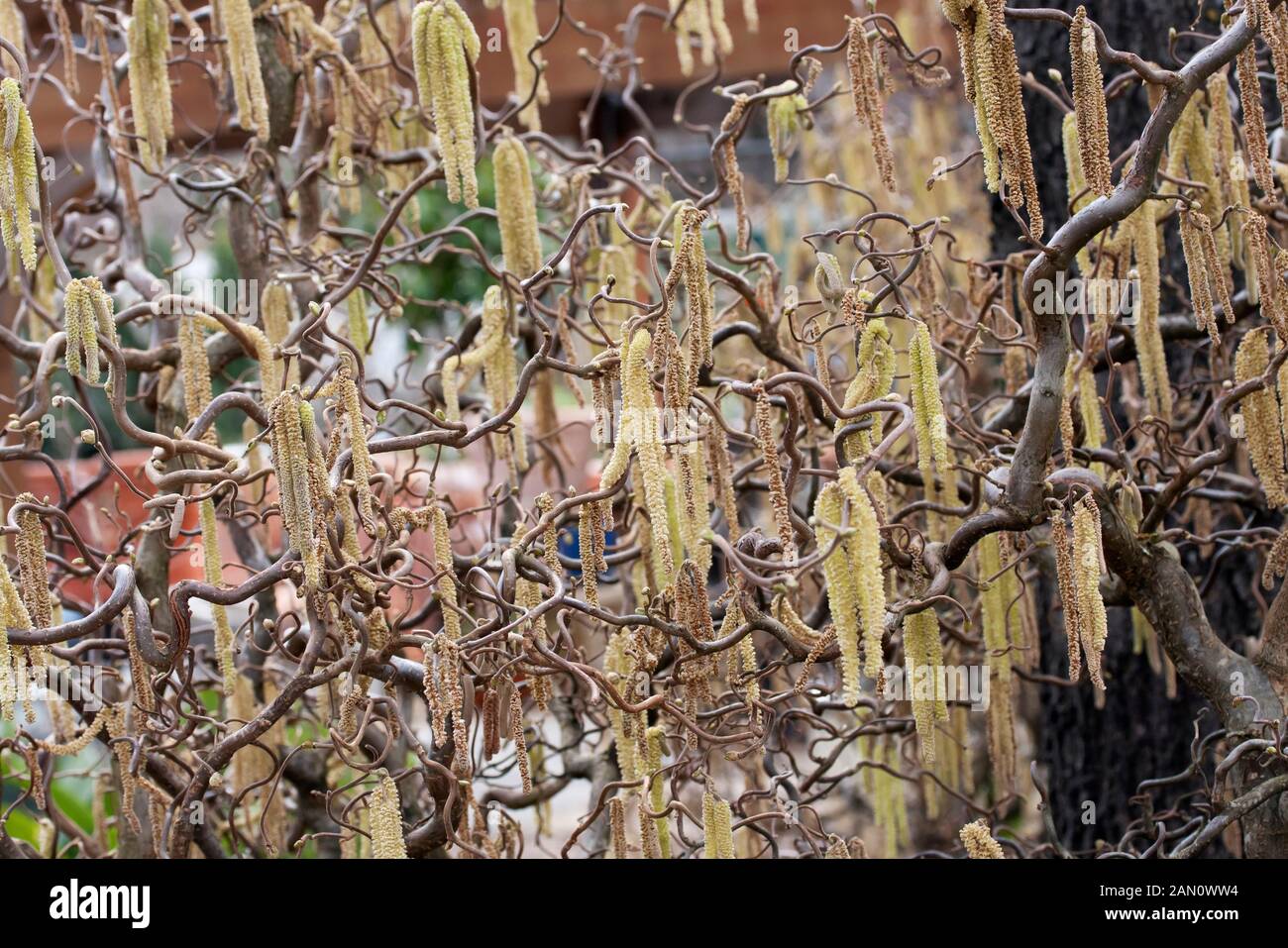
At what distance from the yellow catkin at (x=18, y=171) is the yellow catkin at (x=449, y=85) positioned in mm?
557

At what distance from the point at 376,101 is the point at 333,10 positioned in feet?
1.77

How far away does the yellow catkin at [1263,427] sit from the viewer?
1.98 m

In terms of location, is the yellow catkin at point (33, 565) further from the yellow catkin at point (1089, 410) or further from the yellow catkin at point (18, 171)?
the yellow catkin at point (1089, 410)

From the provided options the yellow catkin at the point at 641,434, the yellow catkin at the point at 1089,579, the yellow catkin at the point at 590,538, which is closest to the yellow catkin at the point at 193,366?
the yellow catkin at the point at 590,538

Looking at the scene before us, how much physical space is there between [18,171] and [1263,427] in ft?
5.94

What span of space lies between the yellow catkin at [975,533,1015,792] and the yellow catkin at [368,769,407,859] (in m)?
0.94

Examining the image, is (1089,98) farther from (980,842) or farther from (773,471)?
(980,842)

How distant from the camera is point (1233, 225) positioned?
8.02 ft

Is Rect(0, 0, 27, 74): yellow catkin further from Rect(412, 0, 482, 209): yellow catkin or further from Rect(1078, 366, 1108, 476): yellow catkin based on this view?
Rect(1078, 366, 1108, 476): yellow catkin

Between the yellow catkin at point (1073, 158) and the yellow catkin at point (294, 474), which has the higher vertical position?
the yellow catkin at point (1073, 158)

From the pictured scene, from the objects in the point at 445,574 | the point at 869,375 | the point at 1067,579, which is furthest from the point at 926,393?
the point at 445,574

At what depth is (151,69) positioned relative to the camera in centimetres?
239

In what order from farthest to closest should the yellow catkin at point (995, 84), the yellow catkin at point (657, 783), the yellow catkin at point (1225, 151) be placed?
the yellow catkin at point (1225, 151)
the yellow catkin at point (657, 783)
the yellow catkin at point (995, 84)

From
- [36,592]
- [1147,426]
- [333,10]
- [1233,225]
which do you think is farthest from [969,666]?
[333,10]
